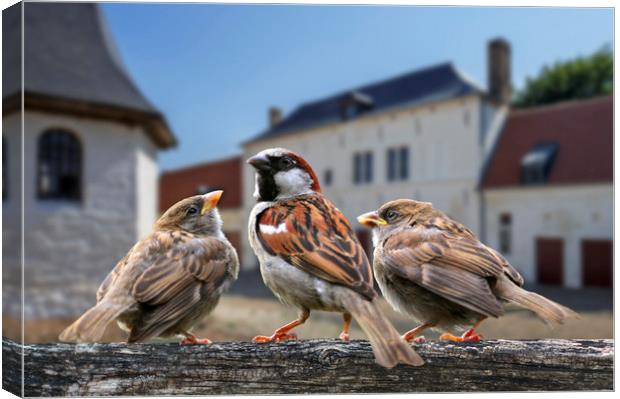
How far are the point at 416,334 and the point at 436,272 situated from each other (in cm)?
30

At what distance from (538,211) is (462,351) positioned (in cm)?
1013

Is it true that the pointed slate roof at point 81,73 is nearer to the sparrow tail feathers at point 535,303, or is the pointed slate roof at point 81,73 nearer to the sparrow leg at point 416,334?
the sparrow leg at point 416,334

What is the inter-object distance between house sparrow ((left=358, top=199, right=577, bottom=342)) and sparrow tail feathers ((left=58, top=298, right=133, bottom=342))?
0.96 metres

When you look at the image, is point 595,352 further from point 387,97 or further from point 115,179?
point 387,97

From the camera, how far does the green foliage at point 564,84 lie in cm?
937

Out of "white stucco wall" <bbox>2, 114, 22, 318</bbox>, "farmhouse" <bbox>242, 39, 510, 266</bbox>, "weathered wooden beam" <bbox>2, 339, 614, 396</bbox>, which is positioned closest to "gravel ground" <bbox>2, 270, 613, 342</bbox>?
"white stucco wall" <bbox>2, 114, 22, 318</bbox>

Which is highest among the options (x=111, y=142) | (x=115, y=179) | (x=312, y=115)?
(x=312, y=115)

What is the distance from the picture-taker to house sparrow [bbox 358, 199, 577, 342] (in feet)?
7.11

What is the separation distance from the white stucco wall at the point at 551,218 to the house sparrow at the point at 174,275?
292 inches

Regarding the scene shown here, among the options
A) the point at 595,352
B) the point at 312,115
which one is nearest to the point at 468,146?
the point at 312,115

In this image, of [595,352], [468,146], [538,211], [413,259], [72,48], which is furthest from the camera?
[468,146]

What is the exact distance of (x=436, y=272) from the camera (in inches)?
87.0

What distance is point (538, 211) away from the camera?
38.6 feet

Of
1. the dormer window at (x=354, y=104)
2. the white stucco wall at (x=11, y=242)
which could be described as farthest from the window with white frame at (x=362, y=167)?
the white stucco wall at (x=11, y=242)
